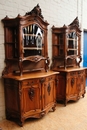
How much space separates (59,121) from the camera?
2830 mm

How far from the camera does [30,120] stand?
2.89 metres

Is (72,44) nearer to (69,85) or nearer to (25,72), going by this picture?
(69,85)

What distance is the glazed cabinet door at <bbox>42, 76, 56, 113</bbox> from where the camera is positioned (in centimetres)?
288

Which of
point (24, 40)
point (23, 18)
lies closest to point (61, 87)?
point (24, 40)

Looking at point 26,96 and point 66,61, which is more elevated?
point 66,61

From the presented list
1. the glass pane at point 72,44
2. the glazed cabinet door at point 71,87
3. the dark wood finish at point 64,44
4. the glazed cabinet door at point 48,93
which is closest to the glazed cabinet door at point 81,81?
the glazed cabinet door at point 71,87

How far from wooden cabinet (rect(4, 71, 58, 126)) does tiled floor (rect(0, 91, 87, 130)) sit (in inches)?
5.3

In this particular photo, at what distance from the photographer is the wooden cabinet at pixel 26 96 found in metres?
2.61

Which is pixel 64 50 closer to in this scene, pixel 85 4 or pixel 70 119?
pixel 70 119

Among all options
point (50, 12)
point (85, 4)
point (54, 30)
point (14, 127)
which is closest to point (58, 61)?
point (54, 30)

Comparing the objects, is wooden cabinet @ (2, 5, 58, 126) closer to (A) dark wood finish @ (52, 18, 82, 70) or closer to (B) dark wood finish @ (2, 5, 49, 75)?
(B) dark wood finish @ (2, 5, 49, 75)

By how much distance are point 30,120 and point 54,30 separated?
2.26 meters

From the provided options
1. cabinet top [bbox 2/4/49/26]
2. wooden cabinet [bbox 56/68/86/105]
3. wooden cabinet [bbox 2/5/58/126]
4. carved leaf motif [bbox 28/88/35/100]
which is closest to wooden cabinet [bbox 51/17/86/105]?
wooden cabinet [bbox 56/68/86/105]

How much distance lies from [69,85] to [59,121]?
3.42 ft
